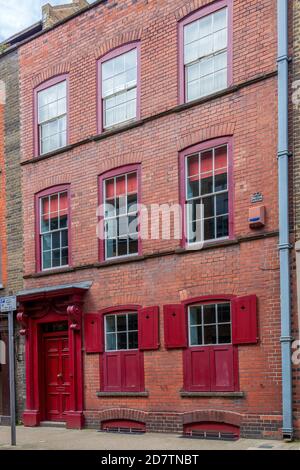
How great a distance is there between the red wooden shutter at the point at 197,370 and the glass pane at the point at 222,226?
2.24 metres

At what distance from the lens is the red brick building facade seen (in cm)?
1302

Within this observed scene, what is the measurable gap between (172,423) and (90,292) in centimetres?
363

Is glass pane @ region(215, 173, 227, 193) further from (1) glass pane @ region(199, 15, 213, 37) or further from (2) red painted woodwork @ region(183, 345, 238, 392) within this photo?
(2) red painted woodwork @ region(183, 345, 238, 392)

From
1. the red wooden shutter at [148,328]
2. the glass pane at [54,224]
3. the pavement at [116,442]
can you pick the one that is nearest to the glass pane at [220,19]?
the red wooden shutter at [148,328]

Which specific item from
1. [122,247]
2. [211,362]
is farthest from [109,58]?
[211,362]

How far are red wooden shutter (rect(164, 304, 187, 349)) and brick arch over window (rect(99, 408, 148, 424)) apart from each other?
1.64m

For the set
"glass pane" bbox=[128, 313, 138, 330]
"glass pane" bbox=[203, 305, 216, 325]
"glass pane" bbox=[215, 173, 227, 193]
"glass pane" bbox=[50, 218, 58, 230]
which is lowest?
"glass pane" bbox=[128, 313, 138, 330]

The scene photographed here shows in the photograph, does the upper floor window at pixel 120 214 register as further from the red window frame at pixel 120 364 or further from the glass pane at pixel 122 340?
the glass pane at pixel 122 340

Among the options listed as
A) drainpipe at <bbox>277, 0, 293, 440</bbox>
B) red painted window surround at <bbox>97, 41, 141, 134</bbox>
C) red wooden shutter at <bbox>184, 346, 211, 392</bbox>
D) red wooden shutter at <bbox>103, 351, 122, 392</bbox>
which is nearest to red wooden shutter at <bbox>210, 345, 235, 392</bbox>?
red wooden shutter at <bbox>184, 346, 211, 392</bbox>

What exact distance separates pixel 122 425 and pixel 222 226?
4.88 metres

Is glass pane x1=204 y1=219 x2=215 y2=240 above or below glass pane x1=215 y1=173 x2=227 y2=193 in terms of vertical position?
below
